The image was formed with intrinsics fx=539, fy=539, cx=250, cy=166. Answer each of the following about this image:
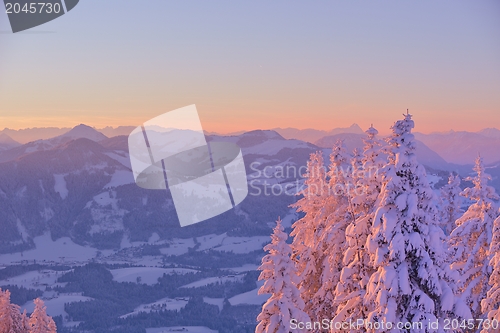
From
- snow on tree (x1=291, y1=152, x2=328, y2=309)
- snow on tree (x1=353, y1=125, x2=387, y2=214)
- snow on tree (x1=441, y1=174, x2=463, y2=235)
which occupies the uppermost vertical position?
snow on tree (x1=353, y1=125, x2=387, y2=214)

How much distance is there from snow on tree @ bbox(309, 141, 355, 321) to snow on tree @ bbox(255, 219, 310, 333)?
1.64 m

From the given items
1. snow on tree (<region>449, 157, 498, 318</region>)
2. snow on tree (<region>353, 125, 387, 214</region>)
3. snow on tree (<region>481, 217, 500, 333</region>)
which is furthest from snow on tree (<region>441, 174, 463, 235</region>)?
snow on tree (<region>353, 125, 387, 214</region>)

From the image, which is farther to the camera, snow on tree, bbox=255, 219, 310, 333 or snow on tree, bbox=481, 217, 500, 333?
snow on tree, bbox=255, 219, 310, 333

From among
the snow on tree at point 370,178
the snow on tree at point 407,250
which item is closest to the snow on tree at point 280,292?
the snow on tree at point 370,178

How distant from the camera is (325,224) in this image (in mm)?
25500

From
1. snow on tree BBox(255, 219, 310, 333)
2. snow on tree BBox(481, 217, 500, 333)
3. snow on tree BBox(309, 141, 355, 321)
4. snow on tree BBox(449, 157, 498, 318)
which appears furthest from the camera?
snow on tree BBox(449, 157, 498, 318)

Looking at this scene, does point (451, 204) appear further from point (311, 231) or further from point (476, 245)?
point (311, 231)

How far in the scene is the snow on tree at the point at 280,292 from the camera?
23125 millimetres

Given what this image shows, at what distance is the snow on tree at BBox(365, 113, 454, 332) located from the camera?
16.3 metres

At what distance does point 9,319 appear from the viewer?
3803 centimetres

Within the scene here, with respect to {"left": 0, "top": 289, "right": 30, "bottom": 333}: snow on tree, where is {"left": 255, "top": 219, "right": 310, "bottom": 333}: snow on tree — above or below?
above

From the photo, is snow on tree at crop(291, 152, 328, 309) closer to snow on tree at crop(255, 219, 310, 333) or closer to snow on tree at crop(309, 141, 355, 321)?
snow on tree at crop(309, 141, 355, 321)

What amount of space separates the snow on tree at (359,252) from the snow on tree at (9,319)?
27.4 metres

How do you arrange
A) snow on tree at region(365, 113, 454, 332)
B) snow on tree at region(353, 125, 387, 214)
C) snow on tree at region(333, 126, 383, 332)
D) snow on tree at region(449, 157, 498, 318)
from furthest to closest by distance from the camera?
A: snow on tree at region(449, 157, 498, 318) < snow on tree at region(353, 125, 387, 214) < snow on tree at region(333, 126, 383, 332) < snow on tree at region(365, 113, 454, 332)
